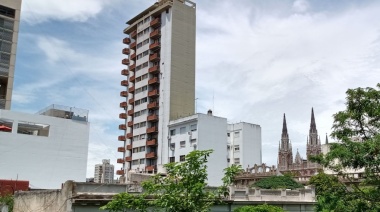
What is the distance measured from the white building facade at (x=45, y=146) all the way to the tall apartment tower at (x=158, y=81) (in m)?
16.6

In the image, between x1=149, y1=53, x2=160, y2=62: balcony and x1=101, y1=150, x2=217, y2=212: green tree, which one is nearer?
x1=101, y1=150, x2=217, y2=212: green tree

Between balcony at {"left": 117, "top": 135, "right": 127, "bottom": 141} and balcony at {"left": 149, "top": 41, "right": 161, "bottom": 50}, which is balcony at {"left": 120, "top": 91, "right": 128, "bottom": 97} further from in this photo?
balcony at {"left": 149, "top": 41, "right": 161, "bottom": 50}

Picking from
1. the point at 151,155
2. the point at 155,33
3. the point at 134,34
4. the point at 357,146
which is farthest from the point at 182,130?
the point at 357,146

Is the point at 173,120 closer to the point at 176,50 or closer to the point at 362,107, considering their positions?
the point at 176,50

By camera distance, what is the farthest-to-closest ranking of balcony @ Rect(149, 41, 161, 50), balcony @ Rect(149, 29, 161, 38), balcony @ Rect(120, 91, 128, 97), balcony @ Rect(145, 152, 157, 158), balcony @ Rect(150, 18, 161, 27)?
balcony @ Rect(120, 91, 128, 97), balcony @ Rect(150, 18, 161, 27), balcony @ Rect(149, 29, 161, 38), balcony @ Rect(149, 41, 161, 50), balcony @ Rect(145, 152, 157, 158)

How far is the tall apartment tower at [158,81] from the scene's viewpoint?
65.8 m

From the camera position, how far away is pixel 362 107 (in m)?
18.3

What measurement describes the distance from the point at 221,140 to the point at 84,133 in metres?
21.0

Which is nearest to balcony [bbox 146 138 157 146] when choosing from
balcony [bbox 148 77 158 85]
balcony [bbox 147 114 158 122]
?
balcony [bbox 147 114 158 122]

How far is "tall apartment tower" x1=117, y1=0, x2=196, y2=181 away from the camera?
6575 centimetres

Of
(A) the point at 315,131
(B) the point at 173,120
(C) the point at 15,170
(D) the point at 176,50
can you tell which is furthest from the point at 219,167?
(A) the point at 315,131

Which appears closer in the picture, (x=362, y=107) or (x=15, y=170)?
(x=362, y=107)

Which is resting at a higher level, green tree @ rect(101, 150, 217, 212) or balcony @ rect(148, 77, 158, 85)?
balcony @ rect(148, 77, 158, 85)

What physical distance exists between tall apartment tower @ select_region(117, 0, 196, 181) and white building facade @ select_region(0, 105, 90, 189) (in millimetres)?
16573
